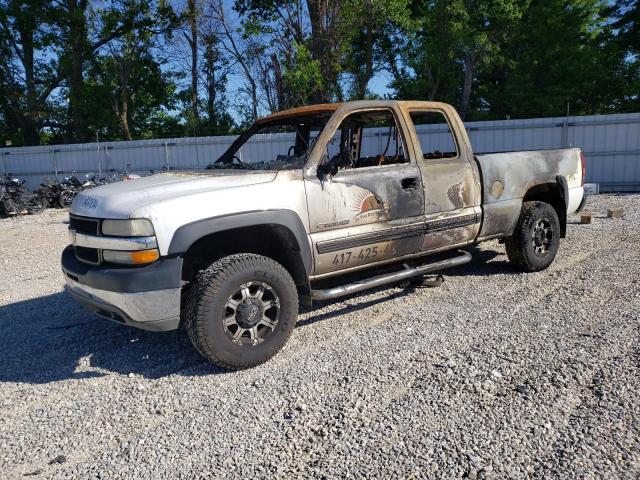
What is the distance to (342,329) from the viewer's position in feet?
14.2

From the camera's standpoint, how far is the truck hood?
131 inches

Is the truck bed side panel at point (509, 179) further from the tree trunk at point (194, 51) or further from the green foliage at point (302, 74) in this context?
the tree trunk at point (194, 51)

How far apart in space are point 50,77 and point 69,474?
32473 mm

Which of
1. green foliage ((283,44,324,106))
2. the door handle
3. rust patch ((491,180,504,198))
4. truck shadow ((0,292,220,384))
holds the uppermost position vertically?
green foliage ((283,44,324,106))

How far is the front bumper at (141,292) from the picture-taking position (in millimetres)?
3188

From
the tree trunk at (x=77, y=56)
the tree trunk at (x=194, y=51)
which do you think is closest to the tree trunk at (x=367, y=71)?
the tree trunk at (x=194, y=51)

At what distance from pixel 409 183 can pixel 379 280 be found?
916 mm

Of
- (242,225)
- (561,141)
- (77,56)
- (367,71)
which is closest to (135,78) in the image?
(77,56)

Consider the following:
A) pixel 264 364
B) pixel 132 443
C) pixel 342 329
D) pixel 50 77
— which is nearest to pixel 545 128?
pixel 342 329

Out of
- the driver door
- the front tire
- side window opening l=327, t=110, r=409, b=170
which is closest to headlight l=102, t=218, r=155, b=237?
the front tire

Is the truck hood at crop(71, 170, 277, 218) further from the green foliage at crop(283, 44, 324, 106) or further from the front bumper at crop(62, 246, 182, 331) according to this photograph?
the green foliage at crop(283, 44, 324, 106)

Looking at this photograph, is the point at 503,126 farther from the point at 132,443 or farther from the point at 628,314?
the point at 132,443

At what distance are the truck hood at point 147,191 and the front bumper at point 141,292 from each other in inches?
15.1

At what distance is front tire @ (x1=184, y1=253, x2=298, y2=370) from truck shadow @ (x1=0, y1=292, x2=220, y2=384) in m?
0.29
